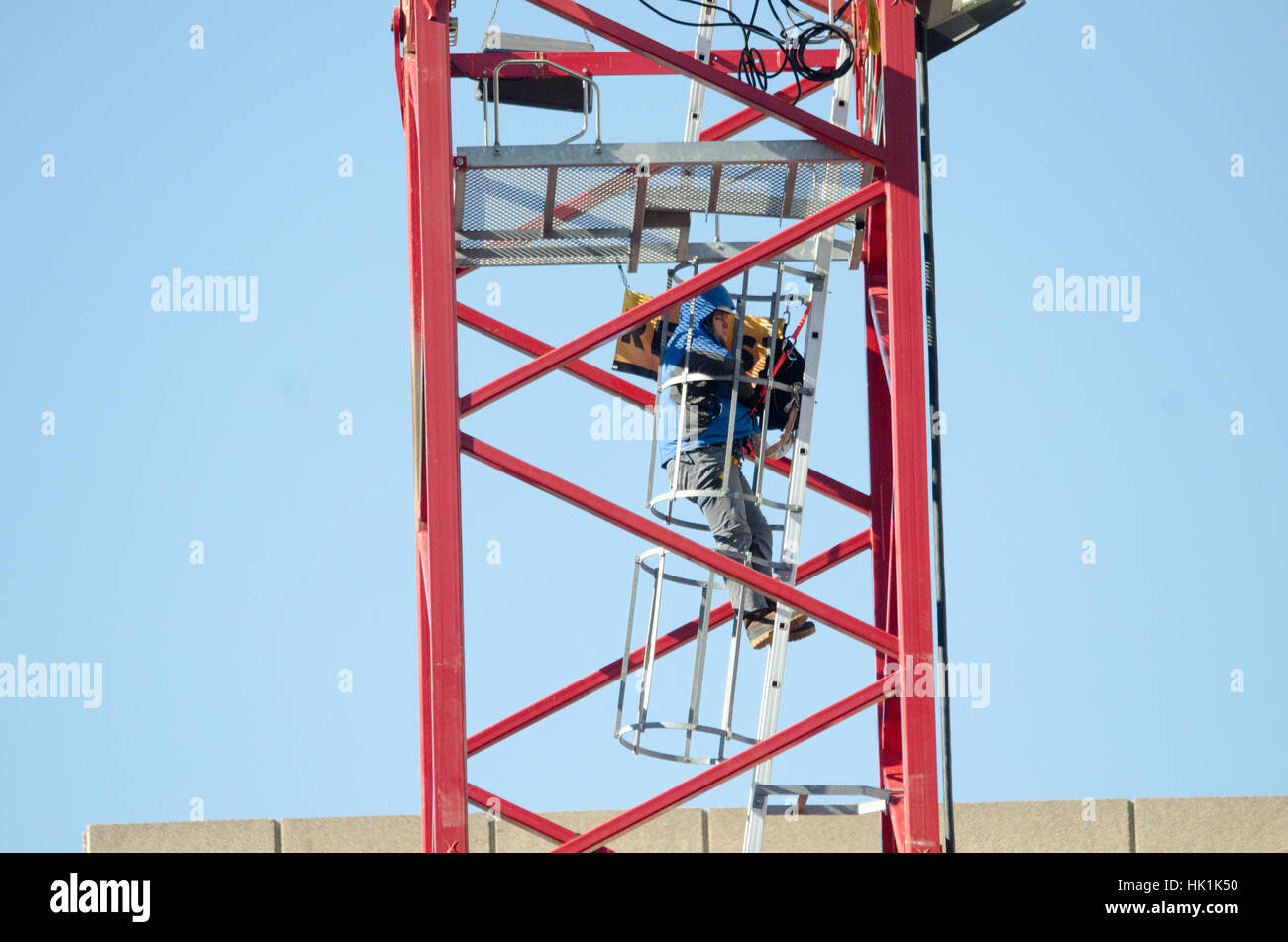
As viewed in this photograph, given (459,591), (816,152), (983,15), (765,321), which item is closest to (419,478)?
(459,591)

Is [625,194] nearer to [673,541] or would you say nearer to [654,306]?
[654,306]

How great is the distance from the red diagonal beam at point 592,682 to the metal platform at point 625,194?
2381 millimetres

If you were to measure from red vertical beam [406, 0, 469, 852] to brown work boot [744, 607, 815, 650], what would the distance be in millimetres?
2302

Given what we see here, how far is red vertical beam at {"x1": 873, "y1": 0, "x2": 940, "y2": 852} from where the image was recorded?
33.7 ft

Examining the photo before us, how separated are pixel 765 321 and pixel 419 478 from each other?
101 inches

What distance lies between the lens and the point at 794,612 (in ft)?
37.4

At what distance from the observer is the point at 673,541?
1030 centimetres

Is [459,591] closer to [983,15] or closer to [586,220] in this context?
[586,220]

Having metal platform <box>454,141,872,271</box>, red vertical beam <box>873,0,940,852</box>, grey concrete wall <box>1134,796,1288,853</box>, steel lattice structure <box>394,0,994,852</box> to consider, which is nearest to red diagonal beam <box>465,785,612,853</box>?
steel lattice structure <box>394,0,994,852</box>

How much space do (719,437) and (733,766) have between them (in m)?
2.60

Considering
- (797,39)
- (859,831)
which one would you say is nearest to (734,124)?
(797,39)

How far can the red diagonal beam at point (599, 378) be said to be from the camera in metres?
12.5

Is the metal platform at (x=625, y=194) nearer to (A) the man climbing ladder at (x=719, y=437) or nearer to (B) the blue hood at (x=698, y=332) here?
(B) the blue hood at (x=698, y=332)

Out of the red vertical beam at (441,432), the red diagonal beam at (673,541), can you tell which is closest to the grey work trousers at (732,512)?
the red diagonal beam at (673,541)
